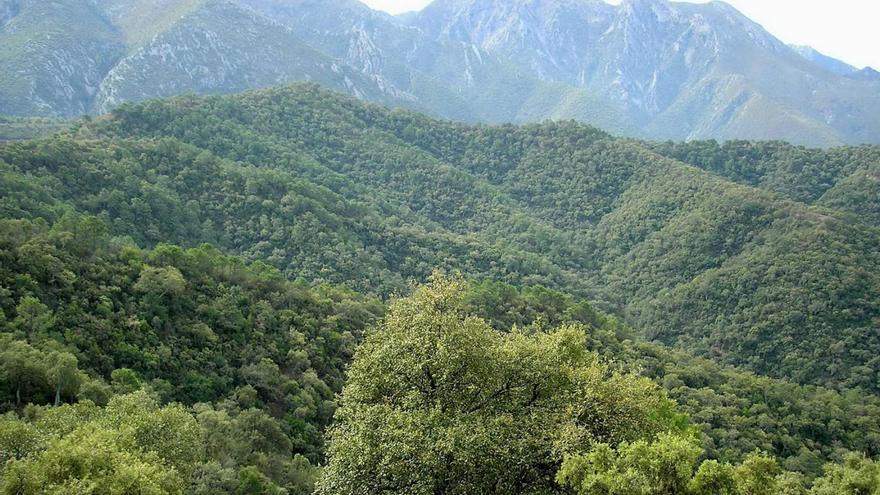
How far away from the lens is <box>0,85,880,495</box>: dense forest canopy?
2153 cm

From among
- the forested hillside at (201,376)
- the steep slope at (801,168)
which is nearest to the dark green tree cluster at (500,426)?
the forested hillside at (201,376)

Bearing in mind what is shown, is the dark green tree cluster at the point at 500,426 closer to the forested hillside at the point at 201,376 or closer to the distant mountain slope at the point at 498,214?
the forested hillside at the point at 201,376

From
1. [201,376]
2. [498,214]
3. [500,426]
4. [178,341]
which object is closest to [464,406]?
[500,426]

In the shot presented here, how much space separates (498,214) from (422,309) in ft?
398

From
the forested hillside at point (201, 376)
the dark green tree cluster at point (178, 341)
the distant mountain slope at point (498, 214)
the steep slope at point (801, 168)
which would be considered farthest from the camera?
the steep slope at point (801, 168)

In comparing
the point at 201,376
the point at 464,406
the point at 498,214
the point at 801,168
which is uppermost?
the point at 801,168

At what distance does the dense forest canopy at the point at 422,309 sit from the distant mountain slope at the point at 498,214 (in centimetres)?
54

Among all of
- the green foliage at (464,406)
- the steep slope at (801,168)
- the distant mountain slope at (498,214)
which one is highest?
the steep slope at (801,168)

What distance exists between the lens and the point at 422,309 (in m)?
24.5

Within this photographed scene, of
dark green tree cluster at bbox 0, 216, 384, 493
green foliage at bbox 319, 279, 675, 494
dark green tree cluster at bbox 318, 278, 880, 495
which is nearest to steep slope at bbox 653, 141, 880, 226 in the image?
dark green tree cluster at bbox 0, 216, 384, 493

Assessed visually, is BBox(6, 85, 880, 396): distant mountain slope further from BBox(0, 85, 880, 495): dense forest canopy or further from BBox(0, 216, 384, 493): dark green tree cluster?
BBox(0, 216, 384, 493): dark green tree cluster

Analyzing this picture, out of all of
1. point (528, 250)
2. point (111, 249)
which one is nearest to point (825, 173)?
point (528, 250)

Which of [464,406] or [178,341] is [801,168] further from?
[464,406]

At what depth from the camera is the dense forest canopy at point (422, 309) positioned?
21531 mm
